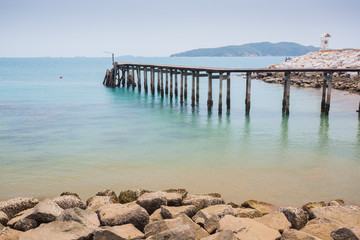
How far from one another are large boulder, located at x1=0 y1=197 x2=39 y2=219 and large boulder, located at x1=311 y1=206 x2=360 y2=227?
517 cm

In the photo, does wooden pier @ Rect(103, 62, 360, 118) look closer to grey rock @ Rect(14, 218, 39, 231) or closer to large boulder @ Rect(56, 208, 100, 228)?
large boulder @ Rect(56, 208, 100, 228)

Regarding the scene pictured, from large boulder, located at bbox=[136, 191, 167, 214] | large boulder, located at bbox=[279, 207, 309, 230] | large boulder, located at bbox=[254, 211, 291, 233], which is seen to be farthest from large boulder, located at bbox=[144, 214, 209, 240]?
large boulder, located at bbox=[279, 207, 309, 230]

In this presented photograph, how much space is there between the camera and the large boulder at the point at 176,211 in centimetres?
609

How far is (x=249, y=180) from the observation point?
9.76 meters

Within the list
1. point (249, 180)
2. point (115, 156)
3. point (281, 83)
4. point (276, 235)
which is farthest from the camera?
point (281, 83)

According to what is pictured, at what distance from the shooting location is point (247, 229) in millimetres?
5480

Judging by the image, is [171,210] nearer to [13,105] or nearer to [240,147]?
[240,147]

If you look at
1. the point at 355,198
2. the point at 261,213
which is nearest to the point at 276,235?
the point at 261,213

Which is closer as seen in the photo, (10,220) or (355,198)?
(10,220)

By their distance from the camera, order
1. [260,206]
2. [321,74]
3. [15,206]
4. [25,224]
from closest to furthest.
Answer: [25,224]
[15,206]
[260,206]
[321,74]

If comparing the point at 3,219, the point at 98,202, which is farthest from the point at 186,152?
the point at 3,219

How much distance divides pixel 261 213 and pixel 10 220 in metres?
4.44

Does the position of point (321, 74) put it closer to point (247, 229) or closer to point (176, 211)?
point (176, 211)

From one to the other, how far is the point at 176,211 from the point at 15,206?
2.95m
